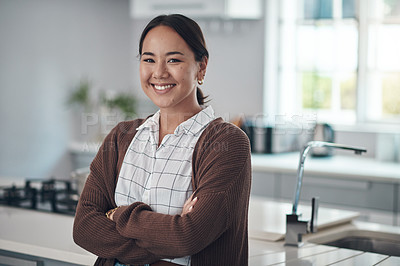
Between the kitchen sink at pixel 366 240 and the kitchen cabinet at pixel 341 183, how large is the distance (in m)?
0.89

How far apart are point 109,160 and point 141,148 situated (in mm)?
101

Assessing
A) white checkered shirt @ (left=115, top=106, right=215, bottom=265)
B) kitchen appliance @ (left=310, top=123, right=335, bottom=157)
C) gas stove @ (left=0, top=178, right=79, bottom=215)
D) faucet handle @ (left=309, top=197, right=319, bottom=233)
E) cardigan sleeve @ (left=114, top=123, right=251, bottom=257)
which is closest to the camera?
cardigan sleeve @ (left=114, top=123, right=251, bottom=257)

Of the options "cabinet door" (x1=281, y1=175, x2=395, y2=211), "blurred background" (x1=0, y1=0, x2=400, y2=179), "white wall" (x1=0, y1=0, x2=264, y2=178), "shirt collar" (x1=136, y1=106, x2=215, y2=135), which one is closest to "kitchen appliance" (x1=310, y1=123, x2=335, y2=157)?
"blurred background" (x1=0, y1=0, x2=400, y2=179)

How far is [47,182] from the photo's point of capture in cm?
233

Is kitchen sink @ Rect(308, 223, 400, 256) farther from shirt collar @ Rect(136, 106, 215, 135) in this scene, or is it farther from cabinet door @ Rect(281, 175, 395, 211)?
cabinet door @ Rect(281, 175, 395, 211)

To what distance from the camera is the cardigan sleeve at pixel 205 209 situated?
50.4 inches

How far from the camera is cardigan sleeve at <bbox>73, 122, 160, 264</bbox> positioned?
137cm

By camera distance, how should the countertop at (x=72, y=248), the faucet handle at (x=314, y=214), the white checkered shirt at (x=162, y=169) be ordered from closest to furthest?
1. the white checkered shirt at (x=162, y=169)
2. the countertop at (x=72, y=248)
3. the faucet handle at (x=314, y=214)

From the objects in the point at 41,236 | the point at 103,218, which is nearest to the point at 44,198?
the point at 41,236

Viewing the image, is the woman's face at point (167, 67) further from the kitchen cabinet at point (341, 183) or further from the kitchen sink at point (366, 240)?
the kitchen cabinet at point (341, 183)

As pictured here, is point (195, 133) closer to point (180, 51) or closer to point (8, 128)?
point (180, 51)

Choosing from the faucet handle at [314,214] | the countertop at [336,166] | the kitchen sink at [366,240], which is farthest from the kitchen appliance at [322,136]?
the faucet handle at [314,214]

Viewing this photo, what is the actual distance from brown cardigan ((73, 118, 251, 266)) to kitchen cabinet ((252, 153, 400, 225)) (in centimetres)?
168

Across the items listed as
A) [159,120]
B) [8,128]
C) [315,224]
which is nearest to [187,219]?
[159,120]
